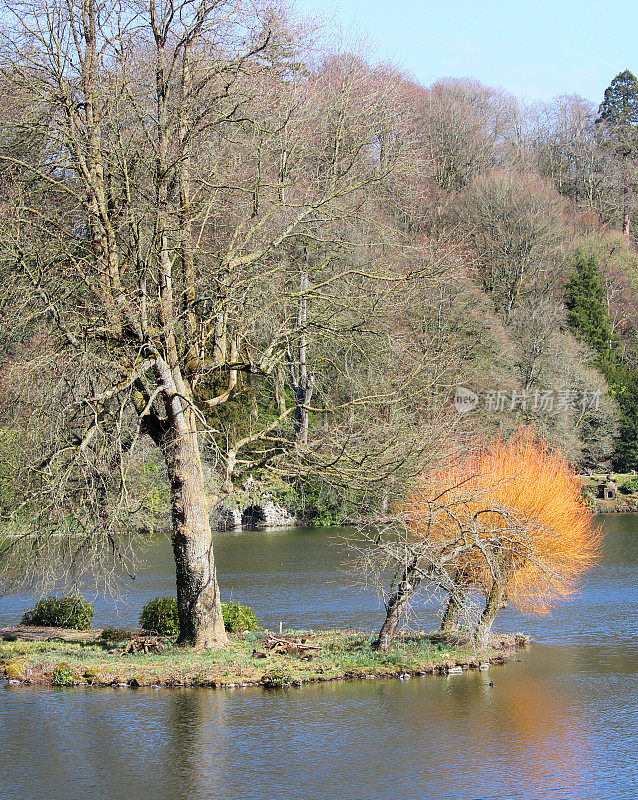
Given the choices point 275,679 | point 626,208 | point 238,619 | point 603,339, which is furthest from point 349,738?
point 626,208

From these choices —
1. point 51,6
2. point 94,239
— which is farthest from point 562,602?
point 51,6

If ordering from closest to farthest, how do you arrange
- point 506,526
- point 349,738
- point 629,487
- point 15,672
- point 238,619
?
1. point 349,738
2. point 15,672
3. point 506,526
4. point 238,619
5. point 629,487

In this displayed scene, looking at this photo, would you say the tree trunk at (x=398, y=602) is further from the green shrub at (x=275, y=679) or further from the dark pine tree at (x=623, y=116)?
the dark pine tree at (x=623, y=116)

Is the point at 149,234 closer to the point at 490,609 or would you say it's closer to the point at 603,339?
the point at 490,609

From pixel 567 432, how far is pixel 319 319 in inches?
997

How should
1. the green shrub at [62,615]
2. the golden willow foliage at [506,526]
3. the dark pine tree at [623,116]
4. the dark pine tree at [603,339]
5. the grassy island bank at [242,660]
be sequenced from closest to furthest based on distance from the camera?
the grassy island bank at [242,660] < the golden willow foliage at [506,526] < the green shrub at [62,615] < the dark pine tree at [603,339] < the dark pine tree at [623,116]

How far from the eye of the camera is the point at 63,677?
13930mm

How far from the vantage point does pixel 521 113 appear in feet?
216

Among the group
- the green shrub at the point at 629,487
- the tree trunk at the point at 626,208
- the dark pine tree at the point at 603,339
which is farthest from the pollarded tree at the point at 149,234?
the tree trunk at the point at 626,208

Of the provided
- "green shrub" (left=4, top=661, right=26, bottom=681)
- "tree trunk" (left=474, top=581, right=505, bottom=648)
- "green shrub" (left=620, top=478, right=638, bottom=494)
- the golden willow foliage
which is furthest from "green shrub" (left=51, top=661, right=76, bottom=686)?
"green shrub" (left=620, top=478, right=638, bottom=494)

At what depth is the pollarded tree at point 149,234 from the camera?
1432cm

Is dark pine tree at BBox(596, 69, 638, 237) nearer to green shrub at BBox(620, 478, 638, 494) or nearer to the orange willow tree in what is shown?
green shrub at BBox(620, 478, 638, 494)

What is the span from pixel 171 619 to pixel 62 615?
3.05 meters

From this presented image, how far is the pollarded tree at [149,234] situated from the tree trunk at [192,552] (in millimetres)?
32
